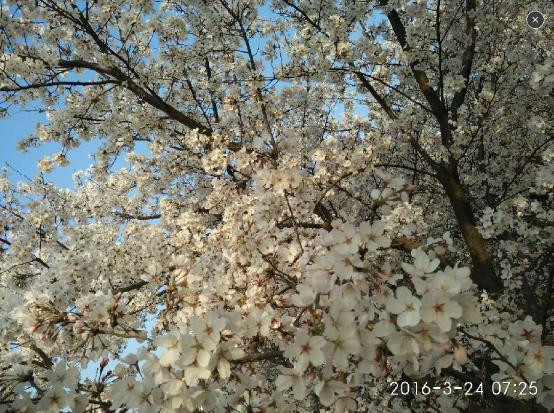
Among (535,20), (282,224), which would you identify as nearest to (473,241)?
(282,224)

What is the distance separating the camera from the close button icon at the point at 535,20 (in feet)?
28.9

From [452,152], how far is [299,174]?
13.8 ft

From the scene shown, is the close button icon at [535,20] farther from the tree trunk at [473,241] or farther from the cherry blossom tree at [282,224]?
the tree trunk at [473,241]

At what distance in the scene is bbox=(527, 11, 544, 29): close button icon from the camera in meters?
8.81

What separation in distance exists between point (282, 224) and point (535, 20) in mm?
8428

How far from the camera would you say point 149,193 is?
10.7m

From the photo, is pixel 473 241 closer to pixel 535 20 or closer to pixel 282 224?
pixel 282 224

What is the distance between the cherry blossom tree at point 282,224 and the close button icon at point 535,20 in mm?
159

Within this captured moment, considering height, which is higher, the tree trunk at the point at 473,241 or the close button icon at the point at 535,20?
the close button icon at the point at 535,20

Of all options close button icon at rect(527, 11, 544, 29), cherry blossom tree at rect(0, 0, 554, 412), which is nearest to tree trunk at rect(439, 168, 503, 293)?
cherry blossom tree at rect(0, 0, 554, 412)

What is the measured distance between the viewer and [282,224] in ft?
15.4

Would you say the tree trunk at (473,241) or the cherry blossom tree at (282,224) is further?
the tree trunk at (473,241)

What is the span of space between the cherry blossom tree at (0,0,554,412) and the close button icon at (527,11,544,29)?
0.16 metres

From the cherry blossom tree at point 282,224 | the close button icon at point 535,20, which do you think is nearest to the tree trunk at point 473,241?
the cherry blossom tree at point 282,224
